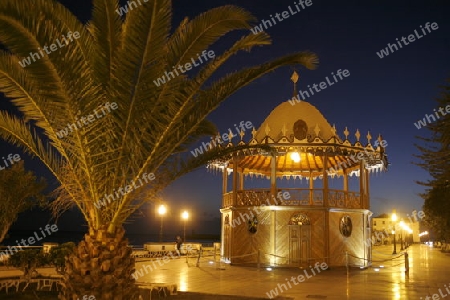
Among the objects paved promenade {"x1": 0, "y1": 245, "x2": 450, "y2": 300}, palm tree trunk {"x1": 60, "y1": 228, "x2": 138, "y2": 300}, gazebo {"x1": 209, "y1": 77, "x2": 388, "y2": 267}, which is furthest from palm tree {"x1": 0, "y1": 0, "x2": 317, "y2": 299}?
gazebo {"x1": 209, "y1": 77, "x2": 388, "y2": 267}

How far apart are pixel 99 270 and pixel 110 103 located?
122 inches

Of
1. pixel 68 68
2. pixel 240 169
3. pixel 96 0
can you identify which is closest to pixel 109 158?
pixel 68 68

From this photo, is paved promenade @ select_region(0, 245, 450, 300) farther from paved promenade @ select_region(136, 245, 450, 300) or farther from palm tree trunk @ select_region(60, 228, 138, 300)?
palm tree trunk @ select_region(60, 228, 138, 300)

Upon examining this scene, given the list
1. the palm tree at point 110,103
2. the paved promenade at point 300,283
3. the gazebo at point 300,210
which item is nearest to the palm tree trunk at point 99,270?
the palm tree at point 110,103

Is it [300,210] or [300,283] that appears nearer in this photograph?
[300,283]

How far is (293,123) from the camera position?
2461 centimetres

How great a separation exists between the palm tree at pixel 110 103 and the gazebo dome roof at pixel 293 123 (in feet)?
47.7

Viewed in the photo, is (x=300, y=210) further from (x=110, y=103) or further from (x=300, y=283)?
(x=110, y=103)

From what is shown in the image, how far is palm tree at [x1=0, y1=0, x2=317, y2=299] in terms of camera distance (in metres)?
7.95

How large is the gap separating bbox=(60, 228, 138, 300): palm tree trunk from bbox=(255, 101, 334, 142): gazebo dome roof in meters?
15.5

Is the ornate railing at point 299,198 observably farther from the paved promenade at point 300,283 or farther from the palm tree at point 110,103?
the palm tree at point 110,103

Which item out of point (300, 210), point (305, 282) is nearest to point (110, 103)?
point (305, 282)

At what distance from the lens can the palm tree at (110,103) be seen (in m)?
7.95

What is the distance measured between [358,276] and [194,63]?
14.3 m
